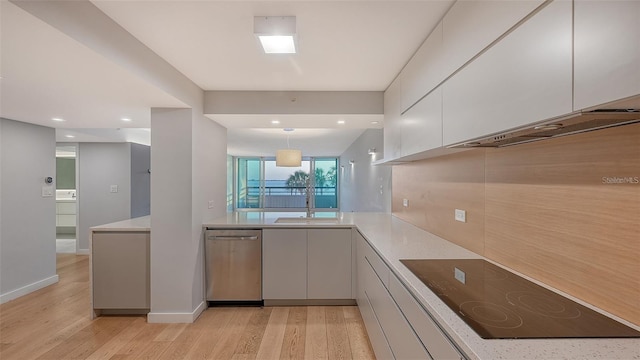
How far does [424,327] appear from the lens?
42.9 inches

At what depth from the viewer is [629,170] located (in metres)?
0.91

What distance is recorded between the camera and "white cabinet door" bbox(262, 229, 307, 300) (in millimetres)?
2986

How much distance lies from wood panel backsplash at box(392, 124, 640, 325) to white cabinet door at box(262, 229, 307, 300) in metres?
1.68

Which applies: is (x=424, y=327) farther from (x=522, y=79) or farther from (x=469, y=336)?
(x=522, y=79)

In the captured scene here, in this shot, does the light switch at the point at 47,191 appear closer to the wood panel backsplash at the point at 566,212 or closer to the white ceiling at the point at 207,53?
the white ceiling at the point at 207,53

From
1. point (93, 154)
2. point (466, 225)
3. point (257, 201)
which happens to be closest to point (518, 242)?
point (466, 225)

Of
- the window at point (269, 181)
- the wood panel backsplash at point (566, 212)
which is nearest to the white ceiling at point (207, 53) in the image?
the wood panel backsplash at point (566, 212)

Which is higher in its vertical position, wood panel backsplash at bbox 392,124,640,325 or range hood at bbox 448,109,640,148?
range hood at bbox 448,109,640,148

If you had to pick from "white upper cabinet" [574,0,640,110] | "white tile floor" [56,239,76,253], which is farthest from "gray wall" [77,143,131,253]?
"white upper cabinet" [574,0,640,110]

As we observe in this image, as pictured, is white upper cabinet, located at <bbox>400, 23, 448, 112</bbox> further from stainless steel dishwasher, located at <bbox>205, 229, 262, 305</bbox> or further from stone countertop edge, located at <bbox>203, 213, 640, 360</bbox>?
stainless steel dishwasher, located at <bbox>205, 229, 262, 305</bbox>

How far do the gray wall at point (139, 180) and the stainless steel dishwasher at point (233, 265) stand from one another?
339 cm

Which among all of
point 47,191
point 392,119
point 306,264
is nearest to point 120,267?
point 306,264

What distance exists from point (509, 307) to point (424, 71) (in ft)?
4.69

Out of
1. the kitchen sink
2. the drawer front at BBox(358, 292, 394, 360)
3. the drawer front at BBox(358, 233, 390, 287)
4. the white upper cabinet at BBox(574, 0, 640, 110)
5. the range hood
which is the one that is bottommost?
the drawer front at BBox(358, 292, 394, 360)
